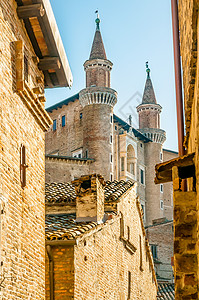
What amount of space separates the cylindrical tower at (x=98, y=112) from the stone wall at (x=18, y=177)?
1682 inches

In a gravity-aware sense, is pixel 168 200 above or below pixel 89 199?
above

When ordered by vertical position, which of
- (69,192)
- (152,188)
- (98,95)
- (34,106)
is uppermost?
(98,95)

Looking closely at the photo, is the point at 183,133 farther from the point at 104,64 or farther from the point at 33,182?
the point at 104,64

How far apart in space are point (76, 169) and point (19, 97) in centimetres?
4209

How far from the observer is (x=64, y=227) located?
14.7m

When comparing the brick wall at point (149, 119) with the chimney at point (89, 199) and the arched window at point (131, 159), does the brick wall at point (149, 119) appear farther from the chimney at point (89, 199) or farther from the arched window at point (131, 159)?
the chimney at point (89, 199)

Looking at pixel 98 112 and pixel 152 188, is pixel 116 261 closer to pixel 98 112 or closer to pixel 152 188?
pixel 98 112

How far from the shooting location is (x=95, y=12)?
6406 cm

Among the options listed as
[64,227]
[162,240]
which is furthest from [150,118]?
[64,227]

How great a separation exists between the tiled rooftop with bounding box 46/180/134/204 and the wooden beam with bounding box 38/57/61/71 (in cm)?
609

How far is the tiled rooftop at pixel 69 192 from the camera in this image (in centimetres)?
1738

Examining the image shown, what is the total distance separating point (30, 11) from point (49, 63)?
71.4 inches

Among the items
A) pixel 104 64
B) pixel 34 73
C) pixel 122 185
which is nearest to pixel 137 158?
pixel 104 64

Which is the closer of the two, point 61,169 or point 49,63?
point 49,63
